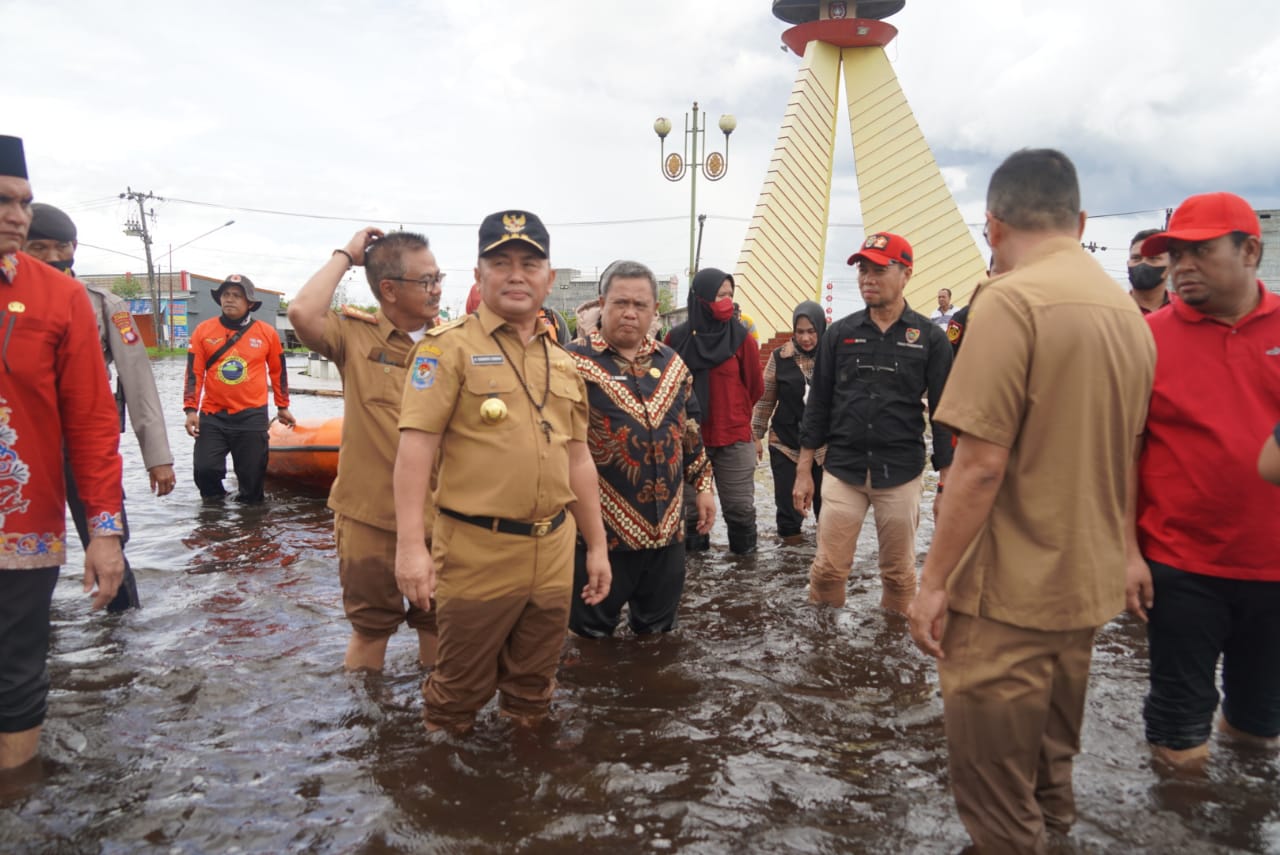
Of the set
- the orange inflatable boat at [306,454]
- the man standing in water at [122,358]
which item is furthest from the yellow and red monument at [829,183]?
the man standing in water at [122,358]

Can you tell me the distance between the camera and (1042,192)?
2246 millimetres

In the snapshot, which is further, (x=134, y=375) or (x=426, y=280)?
(x=134, y=375)

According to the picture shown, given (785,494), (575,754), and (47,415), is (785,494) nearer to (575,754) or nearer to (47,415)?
(575,754)

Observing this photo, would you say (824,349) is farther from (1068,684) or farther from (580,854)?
(580,854)

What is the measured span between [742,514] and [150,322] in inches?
2658

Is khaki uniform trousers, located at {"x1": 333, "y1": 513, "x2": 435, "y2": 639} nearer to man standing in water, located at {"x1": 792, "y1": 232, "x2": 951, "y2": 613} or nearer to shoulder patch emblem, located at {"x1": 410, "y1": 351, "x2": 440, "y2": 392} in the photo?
shoulder patch emblem, located at {"x1": 410, "y1": 351, "x2": 440, "y2": 392}

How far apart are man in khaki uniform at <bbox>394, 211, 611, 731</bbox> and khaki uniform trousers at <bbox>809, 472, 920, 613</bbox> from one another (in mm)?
1960

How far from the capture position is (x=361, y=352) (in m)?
3.56

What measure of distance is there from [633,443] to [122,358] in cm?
252

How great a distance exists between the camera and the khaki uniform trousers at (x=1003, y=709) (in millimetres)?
2176

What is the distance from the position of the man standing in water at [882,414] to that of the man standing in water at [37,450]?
10.9ft

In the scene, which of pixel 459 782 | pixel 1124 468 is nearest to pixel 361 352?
pixel 459 782

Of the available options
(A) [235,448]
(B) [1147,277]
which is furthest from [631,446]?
(A) [235,448]

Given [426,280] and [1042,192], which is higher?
[1042,192]
